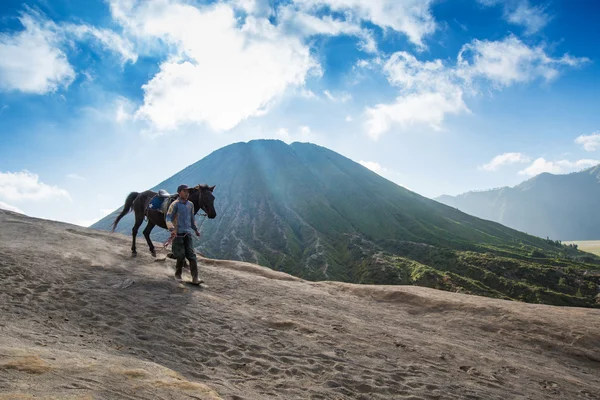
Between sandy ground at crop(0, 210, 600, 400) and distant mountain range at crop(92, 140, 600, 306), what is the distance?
72.4 m

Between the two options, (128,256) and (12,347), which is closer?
(12,347)

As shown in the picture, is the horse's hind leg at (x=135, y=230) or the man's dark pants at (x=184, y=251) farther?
the horse's hind leg at (x=135, y=230)

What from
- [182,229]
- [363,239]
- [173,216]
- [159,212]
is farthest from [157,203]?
[363,239]

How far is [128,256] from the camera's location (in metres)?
15.1

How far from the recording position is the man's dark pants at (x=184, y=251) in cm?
1175

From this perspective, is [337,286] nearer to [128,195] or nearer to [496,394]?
[496,394]

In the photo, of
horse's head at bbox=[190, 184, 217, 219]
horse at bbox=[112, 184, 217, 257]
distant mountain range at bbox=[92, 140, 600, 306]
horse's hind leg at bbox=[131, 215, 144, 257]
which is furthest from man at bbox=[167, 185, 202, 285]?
distant mountain range at bbox=[92, 140, 600, 306]

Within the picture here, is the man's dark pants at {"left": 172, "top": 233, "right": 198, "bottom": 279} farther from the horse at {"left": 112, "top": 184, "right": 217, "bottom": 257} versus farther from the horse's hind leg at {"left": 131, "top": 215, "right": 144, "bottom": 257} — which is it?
the horse's hind leg at {"left": 131, "top": 215, "right": 144, "bottom": 257}

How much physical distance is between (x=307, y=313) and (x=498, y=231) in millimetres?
194957

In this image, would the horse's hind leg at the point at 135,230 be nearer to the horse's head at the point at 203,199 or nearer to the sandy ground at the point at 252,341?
the sandy ground at the point at 252,341

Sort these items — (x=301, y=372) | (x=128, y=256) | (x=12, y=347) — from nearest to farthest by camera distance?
(x=12, y=347)
(x=301, y=372)
(x=128, y=256)

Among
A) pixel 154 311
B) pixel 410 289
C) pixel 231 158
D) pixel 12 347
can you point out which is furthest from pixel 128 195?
pixel 231 158

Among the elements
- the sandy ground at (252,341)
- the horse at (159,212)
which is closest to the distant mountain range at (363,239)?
the sandy ground at (252,341)

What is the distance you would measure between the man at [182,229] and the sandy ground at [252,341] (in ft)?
3.07
